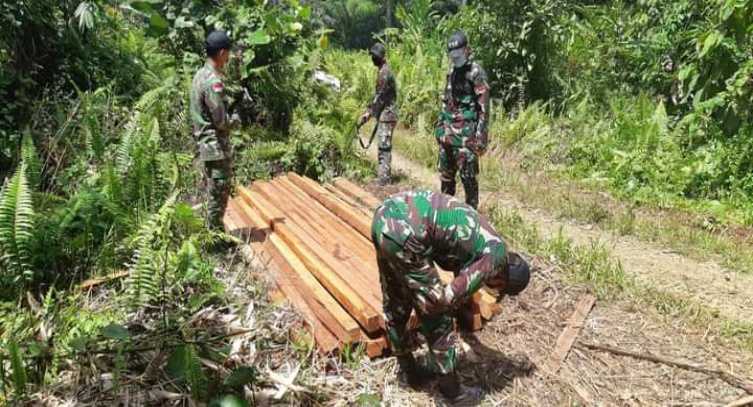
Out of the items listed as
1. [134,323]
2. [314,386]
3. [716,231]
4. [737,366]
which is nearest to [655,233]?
[716,231]

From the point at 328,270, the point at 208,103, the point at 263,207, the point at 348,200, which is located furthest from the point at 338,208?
the point at 208,103

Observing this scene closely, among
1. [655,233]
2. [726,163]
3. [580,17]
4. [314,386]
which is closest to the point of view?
[314,386]

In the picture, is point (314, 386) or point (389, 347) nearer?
point (314, 386)

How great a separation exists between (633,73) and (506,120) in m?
2.72

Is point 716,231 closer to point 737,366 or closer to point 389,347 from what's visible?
point 737,366

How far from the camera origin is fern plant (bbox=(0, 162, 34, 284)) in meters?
3.63

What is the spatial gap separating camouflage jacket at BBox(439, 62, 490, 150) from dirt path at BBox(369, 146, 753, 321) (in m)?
1.33

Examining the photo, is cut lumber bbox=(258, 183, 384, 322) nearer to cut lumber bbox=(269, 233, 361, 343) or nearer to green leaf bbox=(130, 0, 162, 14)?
cut lumber bbox=(269, 233, 361, 343)

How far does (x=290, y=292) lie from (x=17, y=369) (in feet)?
5.96

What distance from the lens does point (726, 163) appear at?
702cm

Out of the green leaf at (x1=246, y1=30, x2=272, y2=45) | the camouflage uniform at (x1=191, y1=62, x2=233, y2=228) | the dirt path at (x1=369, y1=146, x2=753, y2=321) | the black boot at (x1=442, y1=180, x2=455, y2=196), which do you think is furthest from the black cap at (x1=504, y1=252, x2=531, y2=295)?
the green leaf at (x1=246, y1=30, x2=272, y2=45)

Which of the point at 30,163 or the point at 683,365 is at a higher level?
the point at 30,163

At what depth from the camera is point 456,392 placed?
3.45m

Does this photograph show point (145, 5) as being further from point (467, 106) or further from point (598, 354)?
point (598, 354)
